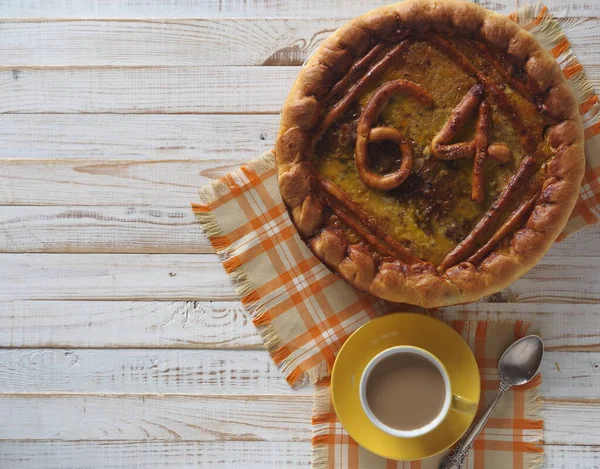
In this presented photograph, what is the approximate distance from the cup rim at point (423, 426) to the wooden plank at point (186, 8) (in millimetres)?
1150

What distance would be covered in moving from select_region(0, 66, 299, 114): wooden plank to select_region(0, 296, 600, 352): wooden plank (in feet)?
2.24

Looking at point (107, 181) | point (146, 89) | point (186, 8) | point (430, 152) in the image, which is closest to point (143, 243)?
point (107, 181)

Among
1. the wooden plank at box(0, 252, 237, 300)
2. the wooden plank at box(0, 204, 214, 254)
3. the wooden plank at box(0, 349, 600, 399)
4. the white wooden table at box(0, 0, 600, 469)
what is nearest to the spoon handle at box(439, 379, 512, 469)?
the white wooden table at box(0, 0, 600, 469)

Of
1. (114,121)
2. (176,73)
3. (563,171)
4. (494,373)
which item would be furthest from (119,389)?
(563,171)

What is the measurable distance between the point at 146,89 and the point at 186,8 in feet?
1.05

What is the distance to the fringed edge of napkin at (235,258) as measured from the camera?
2.16 m

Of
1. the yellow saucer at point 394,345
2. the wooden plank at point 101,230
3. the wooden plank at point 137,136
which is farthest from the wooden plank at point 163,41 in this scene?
the yellow saucer at point 394,345

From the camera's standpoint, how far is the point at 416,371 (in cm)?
196

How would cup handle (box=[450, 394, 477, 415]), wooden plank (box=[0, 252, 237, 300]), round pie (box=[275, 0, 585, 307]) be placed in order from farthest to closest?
wooden plank (box=[0, 252, 237, 300]), cup handle (box=[450, 394, 477, 415]), round pie (box=[275, 0, 585, 307])

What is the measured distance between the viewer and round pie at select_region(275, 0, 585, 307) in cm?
189

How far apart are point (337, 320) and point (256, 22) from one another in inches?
41.9

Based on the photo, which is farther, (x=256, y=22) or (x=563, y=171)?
(x=256, y=22)

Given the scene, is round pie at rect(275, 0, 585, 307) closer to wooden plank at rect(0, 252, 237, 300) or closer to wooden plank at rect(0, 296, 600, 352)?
wooden plank at rect(0, 296, 600, 352)

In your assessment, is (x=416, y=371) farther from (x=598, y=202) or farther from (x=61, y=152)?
(x=61, y=152)
